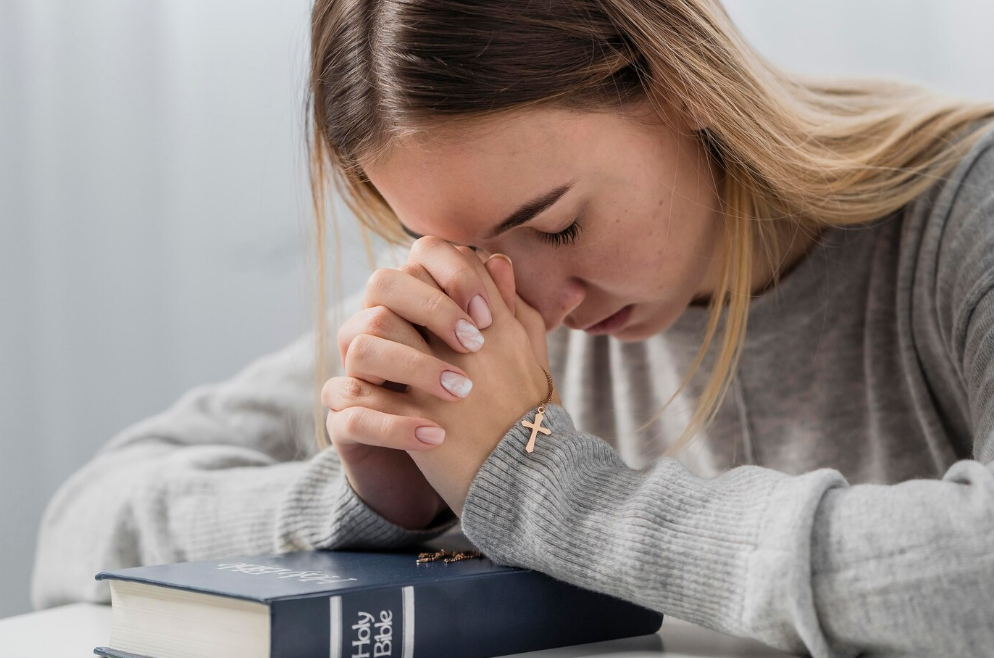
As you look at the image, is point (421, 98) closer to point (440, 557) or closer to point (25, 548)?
point (440, 557)

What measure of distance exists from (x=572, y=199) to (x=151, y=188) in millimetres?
1181

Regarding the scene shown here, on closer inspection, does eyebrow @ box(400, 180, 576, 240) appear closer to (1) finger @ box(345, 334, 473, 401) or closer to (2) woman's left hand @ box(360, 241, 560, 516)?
(2) woman's left hand @ box(360, 241, 560, 516)

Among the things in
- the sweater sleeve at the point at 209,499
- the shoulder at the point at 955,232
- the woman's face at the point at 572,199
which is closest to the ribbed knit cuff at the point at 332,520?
the sweater sleeve at the point at 209,499

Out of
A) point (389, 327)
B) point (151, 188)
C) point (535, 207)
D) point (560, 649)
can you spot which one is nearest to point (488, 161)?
point (535, 207)

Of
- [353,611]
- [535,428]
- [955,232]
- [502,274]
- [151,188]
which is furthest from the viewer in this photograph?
[151,188]

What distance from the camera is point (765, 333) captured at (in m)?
1.05

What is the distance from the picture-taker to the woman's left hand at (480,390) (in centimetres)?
68

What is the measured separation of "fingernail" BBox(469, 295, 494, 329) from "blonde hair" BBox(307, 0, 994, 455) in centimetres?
15

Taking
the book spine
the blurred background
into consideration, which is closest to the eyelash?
the book spine

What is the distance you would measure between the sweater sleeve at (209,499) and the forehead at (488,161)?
0.90 ft

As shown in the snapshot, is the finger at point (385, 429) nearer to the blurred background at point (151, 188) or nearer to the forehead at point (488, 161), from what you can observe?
the forehead at point (488, 161)

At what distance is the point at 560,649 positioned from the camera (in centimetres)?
62

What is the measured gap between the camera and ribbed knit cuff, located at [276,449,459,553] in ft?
2.48

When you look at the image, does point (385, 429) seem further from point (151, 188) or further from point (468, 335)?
point (151, 188)
